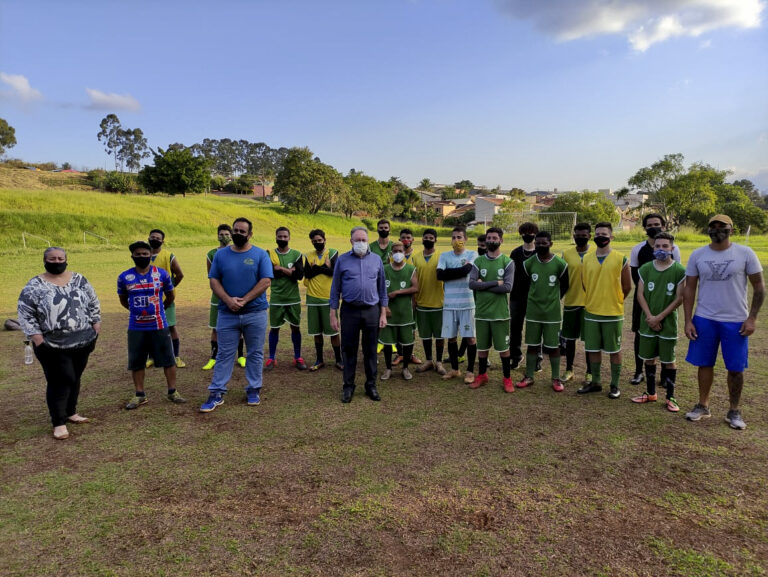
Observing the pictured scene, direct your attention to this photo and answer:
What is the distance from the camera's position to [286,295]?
6.77 m

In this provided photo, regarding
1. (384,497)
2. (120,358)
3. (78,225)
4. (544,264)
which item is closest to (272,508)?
(384,497)

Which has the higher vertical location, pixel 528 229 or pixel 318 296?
pixel 528 229

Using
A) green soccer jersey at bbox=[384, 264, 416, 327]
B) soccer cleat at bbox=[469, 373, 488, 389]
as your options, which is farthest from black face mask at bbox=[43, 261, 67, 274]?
soccer cleat at bbox=[469, 373, 488, 389]

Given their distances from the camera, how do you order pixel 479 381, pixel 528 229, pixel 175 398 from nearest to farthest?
1. pixel 175 398
2. pixel 479 381
3. pixel 528 229

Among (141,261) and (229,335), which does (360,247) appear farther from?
(141,261)

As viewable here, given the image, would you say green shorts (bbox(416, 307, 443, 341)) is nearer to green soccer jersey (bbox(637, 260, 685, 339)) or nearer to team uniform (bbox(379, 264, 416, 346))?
team uniform (bbox(379, 264, 416, 346))

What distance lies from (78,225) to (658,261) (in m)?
35.0

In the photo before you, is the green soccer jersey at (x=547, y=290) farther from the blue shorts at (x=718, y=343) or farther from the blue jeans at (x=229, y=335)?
the blue jeans at (x=229, y=335)

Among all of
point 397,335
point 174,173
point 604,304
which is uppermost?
point 174,173

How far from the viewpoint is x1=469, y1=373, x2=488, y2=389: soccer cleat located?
597 centimetres

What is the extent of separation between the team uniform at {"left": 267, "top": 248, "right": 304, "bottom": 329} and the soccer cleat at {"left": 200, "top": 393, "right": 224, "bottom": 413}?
1601 millimetres

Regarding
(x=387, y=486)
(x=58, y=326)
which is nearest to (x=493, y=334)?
(x=387, y=486)

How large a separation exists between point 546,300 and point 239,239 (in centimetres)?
367

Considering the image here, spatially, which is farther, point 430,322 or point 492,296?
point 430,322
